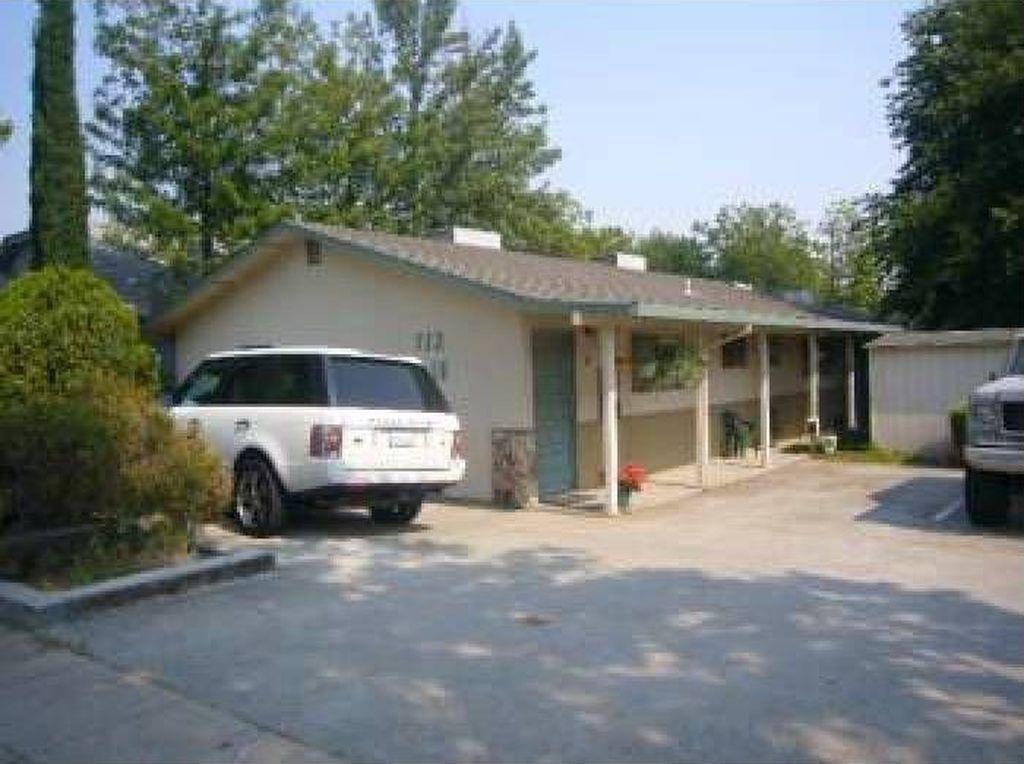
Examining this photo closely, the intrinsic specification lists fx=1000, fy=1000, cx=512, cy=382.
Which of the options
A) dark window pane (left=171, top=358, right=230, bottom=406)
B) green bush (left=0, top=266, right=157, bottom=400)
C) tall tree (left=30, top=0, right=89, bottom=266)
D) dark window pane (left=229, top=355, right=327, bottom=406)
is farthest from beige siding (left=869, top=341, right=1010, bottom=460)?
tall tree (left=30, top=0, right=89, bottom=266)

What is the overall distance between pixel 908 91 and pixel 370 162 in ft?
55.8

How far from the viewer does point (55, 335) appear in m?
10.6

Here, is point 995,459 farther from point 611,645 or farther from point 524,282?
point 524,282

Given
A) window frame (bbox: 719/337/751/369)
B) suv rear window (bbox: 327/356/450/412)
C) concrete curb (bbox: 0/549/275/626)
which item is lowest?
concrete curb (bbox: 0/549/275/626)

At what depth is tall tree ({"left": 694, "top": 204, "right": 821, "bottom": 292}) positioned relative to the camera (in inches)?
2680

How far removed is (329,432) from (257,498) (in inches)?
55.0

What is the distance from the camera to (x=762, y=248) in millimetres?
69625

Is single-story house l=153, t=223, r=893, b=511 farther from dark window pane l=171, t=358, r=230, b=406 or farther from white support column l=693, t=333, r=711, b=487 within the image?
dark window pane l=171, t=358, r=230, b=406

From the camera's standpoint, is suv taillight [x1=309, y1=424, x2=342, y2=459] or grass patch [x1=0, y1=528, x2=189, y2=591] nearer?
grass patch [x1=0, y1=528, x2=189, y2=591]

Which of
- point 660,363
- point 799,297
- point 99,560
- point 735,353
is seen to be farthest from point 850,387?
point 99,560

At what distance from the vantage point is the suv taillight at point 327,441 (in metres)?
9.91

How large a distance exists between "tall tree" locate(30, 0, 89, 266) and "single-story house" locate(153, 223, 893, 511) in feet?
7.26

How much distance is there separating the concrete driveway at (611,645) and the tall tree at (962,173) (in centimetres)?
1776

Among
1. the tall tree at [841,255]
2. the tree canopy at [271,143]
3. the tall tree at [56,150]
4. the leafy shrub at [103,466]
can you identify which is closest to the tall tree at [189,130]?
the tree canopy at [271,143]
